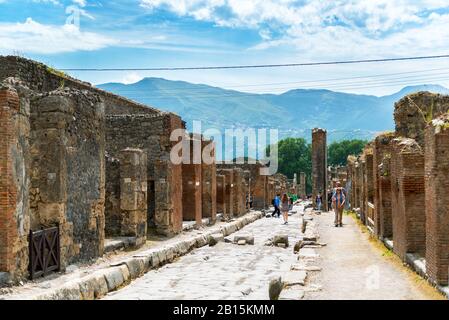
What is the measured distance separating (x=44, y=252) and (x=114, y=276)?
1329 millimetres

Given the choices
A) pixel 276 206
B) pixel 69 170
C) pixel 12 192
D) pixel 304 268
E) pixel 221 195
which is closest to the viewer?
pixel 12 192

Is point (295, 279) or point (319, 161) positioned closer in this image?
point (295, 279)

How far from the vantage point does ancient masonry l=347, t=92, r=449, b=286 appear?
9.10 metres

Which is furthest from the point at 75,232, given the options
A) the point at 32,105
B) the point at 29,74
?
the point at 29,74

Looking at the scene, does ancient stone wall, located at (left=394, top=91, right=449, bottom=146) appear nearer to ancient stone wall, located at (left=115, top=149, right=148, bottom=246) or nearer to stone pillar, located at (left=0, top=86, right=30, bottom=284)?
ancient stone wall, located at (left=115, top=149, right=148, bottom=246)

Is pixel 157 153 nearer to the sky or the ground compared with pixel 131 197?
nearer to the sky

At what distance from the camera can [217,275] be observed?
12609 mm

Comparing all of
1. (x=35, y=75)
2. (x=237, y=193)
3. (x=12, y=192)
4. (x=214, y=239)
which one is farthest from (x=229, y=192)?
(x=12, y=192)

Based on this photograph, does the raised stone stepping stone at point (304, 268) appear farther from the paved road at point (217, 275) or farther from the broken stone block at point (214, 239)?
the broken stone block at point (214, 239)

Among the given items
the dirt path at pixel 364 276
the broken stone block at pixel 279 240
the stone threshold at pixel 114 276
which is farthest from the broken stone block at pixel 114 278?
the broken stone block at pixel 279 240

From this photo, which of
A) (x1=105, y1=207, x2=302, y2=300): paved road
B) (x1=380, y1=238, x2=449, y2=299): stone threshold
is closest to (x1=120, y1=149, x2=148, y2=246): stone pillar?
(x1=105, y1=207, x2=302, y2=300): paved road

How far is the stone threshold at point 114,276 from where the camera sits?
27.7ft

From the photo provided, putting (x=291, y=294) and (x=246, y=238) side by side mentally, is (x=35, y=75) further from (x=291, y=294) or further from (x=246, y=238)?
(x=291, y=294)
